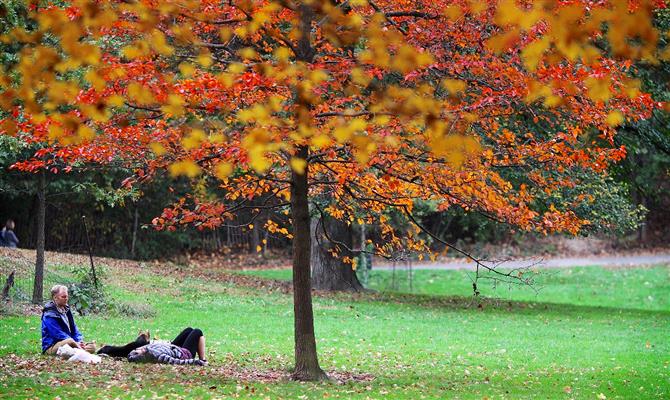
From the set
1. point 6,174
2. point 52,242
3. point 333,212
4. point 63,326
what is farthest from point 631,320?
point 52,242

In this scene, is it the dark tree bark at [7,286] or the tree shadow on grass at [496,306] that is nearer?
the dark tree bark at [7,286]

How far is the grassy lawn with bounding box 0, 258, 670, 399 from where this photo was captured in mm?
8680

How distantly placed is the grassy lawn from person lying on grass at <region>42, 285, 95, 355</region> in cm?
21

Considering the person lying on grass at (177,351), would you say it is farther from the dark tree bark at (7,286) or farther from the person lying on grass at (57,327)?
the dark tree bark at (7,286)

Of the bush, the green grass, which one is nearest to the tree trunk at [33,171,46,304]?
the bush

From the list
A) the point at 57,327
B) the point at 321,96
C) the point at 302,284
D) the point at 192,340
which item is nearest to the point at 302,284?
the point at 302,284

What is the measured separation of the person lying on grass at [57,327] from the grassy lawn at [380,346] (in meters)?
0.21

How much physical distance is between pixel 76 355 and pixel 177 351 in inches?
45.6

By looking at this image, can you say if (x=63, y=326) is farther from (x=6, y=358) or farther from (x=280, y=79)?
(x=280, y=79)

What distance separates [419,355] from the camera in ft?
40.4

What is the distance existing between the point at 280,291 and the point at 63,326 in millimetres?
10872

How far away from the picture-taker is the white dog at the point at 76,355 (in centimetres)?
945

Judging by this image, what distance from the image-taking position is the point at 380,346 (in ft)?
43.1

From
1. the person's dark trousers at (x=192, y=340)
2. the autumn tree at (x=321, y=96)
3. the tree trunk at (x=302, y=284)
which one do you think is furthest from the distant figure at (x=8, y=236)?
the tree trunk at (x=302, y=284)
